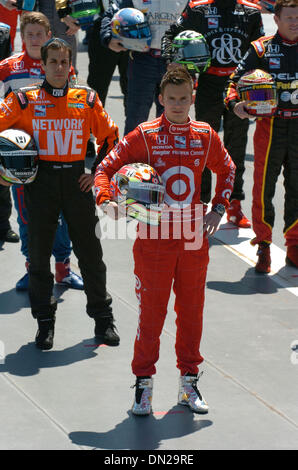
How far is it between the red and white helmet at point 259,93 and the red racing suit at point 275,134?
4.8 inches

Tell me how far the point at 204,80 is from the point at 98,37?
1.89 metres

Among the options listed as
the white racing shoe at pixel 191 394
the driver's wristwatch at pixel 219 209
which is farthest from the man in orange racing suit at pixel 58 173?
the driver's wristwatch at pixel 219 209

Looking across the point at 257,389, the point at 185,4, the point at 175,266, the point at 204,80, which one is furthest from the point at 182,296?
the point at 185,4

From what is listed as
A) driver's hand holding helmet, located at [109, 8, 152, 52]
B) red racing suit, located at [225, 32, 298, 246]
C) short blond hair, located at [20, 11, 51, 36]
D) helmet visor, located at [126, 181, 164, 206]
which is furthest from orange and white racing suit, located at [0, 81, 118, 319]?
driver's hand holding helmet, located at [109, 8, 152, 52]

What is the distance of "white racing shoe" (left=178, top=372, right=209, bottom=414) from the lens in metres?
5.63

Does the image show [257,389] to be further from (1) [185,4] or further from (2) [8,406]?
(1) [185,4]

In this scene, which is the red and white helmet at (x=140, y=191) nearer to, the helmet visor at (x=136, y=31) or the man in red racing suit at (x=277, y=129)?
the man in red racing suit at (x=277, y=129)

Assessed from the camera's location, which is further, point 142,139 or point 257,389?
Result: point 257,389

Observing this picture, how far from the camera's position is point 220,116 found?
8.87 metres

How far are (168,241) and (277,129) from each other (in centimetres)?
261

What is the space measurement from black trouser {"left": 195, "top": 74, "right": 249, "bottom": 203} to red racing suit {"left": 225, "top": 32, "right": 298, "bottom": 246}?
2.89ft

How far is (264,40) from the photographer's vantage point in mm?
7648

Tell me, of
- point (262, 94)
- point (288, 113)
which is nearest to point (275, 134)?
point (288, 113)

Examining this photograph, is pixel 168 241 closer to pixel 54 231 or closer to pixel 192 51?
pixel 54 231
